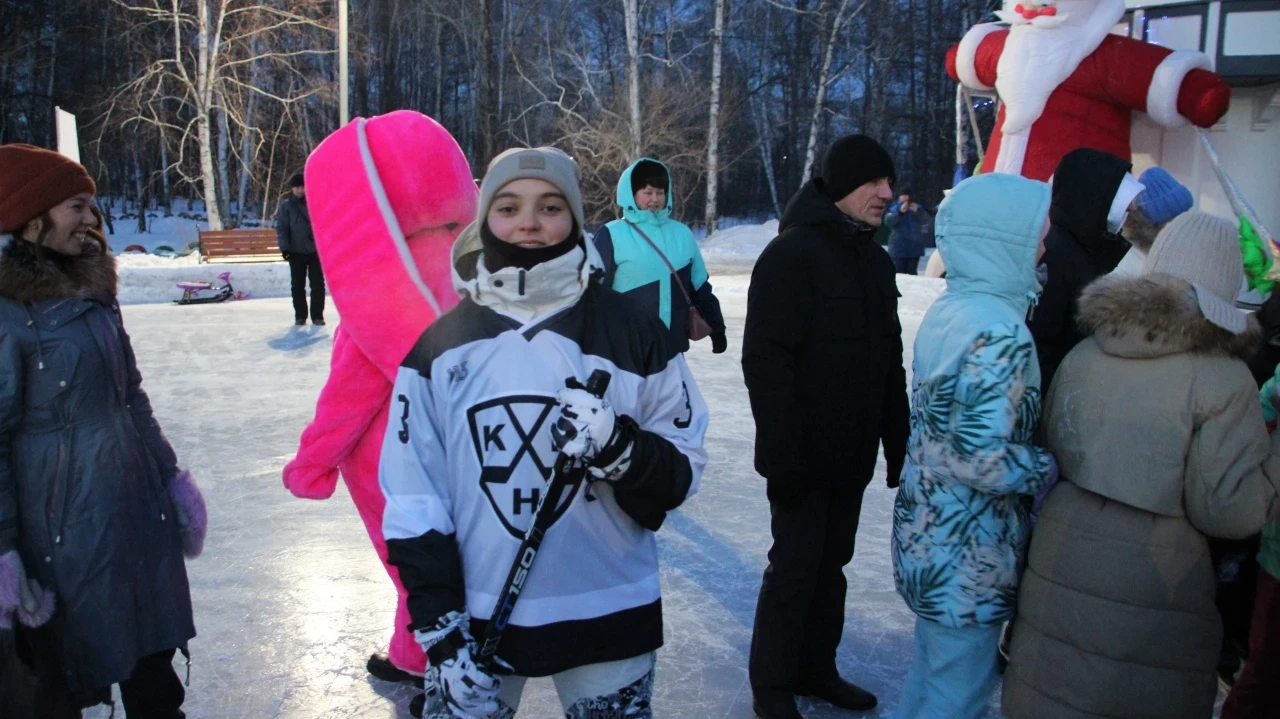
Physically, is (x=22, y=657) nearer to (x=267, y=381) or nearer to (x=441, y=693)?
(x=441, y=693)

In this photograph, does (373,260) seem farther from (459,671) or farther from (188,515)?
(459,671)

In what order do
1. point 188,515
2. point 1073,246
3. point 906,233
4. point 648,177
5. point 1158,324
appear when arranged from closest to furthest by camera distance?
point 1158,324, point 188,515, point 1073,246, point 648,177, point 906,233

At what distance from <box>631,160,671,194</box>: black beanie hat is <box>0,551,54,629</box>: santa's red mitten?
3.16m

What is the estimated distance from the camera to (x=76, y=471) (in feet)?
7.52

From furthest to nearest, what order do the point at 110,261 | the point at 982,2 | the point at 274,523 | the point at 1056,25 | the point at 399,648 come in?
the point at 982,2, the point at 1056,25, the point at 274,523, the point at 399,648, the point at 110,261

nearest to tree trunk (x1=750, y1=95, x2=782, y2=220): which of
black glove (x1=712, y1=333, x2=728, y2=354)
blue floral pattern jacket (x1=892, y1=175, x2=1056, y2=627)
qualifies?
black glove (x1=712, y1=333, x2=728, y2=354)

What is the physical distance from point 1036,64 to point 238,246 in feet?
44.2

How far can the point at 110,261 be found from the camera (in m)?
2.49

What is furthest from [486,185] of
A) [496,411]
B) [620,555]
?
[620,555]

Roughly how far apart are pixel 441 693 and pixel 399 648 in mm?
1401

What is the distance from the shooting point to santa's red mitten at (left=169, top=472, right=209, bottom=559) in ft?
8.46

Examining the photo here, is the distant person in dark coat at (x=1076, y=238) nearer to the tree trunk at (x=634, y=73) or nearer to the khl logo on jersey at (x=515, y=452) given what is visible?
the khl logo on jersey at (x=515, y=452)

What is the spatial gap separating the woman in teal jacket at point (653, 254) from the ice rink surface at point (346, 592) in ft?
3.23

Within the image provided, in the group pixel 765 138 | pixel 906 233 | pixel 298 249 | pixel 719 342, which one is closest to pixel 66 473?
pixel 719 342
